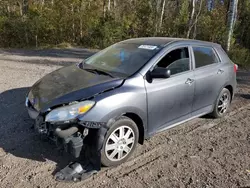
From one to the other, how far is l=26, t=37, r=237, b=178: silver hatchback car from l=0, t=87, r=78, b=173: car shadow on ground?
1.65ft

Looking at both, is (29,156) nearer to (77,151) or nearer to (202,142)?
(77,151)

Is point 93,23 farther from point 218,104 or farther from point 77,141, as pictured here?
point 77,141

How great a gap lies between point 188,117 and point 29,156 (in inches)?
103

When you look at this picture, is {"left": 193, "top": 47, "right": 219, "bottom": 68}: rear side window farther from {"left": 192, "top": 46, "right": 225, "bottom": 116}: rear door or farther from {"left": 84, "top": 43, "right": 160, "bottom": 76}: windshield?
{"left": 84, "top": 43, "right": 160, "bottom": 76}: windshield

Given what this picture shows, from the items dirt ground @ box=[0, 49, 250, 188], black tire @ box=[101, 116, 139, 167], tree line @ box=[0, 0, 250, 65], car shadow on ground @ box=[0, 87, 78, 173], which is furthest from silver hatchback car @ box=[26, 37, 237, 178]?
tree line @ box=[0, 0, 250, 65]

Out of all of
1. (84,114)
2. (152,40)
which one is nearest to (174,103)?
(152,40)

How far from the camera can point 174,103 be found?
3.60 m

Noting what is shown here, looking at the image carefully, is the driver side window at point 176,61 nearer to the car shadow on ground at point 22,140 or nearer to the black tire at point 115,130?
the black tire at point 115,130

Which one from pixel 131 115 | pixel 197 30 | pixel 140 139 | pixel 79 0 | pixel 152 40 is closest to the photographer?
pixel 131 115

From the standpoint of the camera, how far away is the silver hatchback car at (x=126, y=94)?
280 centimetres

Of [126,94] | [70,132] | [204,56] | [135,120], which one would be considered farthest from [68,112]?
[204,56]

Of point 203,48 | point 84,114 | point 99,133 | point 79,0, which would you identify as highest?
point 79,0

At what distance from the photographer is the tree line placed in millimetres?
15297

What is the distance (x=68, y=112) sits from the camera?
2773 mm
